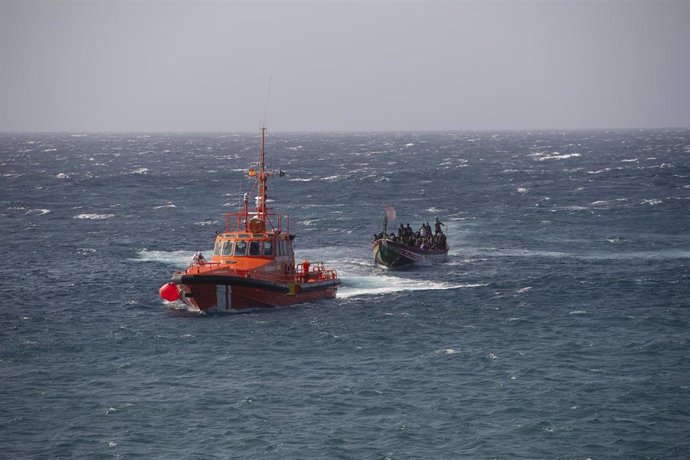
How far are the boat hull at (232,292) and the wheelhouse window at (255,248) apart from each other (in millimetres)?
2636

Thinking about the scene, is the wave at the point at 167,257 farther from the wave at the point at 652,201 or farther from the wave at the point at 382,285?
the wave at the point at 652,201

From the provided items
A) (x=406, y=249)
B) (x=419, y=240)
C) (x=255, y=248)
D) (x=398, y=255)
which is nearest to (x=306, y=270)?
(x=255, y=248)

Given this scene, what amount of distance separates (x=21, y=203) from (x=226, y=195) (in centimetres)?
2684

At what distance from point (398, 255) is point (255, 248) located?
57.0 feet

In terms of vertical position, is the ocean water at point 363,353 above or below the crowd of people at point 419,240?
below

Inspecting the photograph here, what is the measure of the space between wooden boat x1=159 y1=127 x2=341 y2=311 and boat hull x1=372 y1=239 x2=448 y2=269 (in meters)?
11.8

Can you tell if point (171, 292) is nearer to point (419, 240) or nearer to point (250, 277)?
point (250, 277)

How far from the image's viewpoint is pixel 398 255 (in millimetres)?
73562

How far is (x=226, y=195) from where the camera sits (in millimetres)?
137125

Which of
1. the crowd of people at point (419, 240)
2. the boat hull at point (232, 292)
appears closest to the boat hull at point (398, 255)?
the crowd of people at point (419, 240)

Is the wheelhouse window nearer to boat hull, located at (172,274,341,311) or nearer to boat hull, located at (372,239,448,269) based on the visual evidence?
boat hull, located at (172,274,341,311)

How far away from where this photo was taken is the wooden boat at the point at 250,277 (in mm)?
54750

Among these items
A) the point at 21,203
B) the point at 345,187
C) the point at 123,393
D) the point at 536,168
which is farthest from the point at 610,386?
the point at 536,168

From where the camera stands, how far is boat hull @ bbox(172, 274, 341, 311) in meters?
54.4
